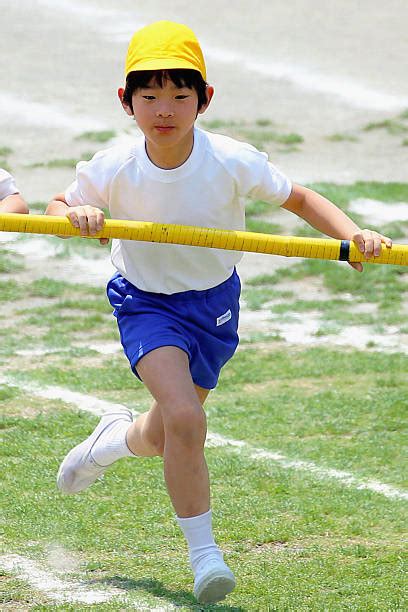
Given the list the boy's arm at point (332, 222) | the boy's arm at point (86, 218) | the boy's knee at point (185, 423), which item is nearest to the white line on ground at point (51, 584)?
the boy's knee at point (185, 423)

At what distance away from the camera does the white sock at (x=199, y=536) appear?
3.52 m

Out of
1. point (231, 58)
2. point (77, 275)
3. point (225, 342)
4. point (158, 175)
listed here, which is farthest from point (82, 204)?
point (231, 58)

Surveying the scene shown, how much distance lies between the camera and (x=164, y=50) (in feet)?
11.9

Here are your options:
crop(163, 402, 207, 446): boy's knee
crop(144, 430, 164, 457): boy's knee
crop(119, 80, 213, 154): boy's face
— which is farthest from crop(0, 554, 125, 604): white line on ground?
crop(119, 80, 213, 154): boy's face

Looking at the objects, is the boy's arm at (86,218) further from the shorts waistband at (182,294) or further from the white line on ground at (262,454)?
the white line on ground at (262,454)

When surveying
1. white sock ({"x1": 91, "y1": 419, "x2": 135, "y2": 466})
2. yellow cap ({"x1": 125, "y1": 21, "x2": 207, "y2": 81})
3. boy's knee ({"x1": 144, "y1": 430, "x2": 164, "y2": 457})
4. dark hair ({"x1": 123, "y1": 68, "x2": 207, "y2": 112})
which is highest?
yellow cap ({"x1": 125, "y1": 21, "x2": 207, "y2": 81})

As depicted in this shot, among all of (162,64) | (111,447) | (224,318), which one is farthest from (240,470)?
(162,64)

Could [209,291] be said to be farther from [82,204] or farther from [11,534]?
[11,534]

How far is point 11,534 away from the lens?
4.29 meters

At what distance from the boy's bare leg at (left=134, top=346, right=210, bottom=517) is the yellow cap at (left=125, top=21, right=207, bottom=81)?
2.74ft

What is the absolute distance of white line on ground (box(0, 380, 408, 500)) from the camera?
4.82 m

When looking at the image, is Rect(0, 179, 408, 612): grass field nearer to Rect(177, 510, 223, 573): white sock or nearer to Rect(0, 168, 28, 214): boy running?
Rect(177, 510, 223, 573): white sock

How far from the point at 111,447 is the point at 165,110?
1.29 meters

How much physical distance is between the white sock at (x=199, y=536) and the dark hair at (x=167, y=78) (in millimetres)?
1255
